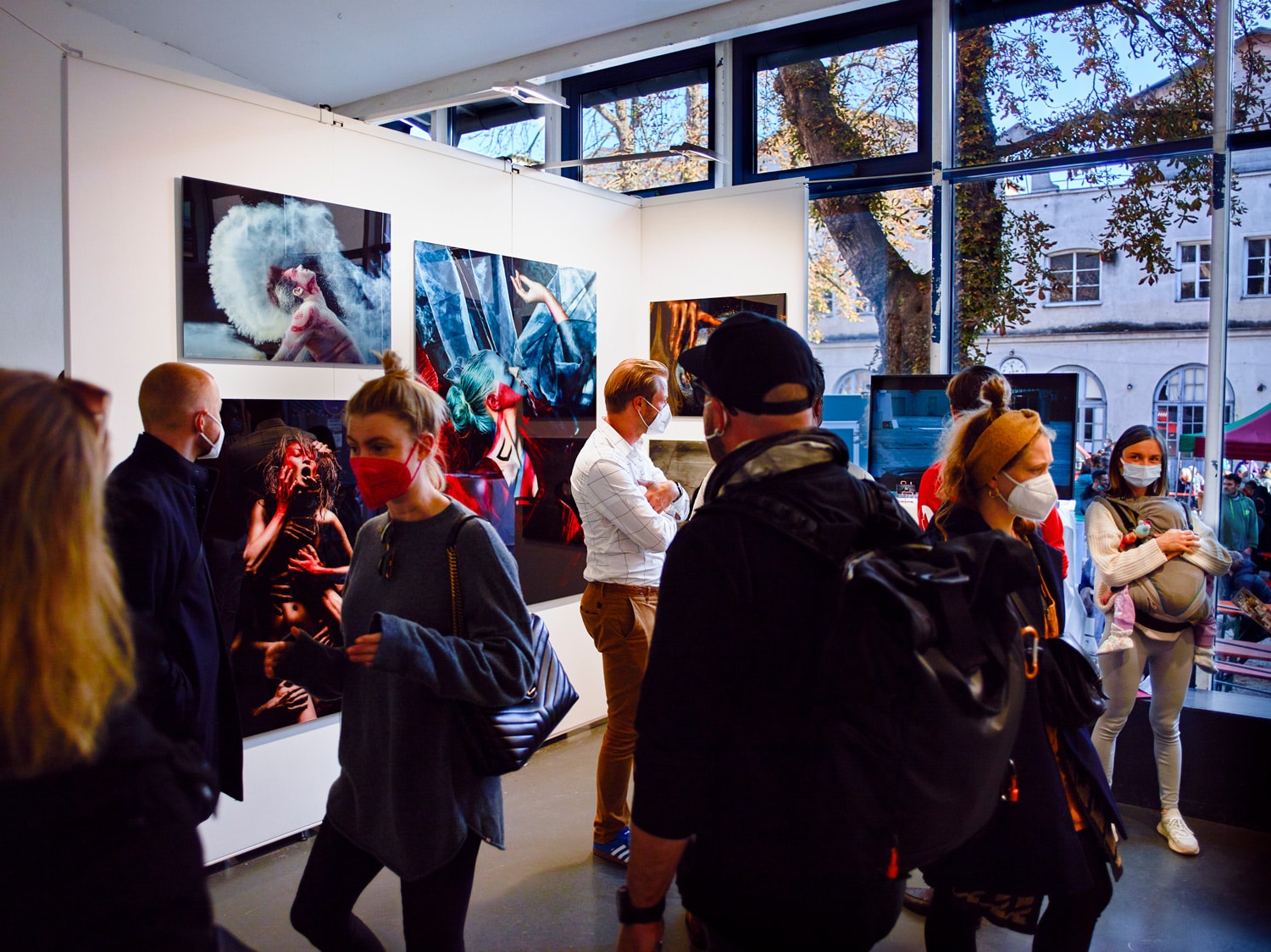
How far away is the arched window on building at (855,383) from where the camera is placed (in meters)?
5.70

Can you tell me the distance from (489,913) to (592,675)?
198 cm

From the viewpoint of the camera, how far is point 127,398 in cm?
322

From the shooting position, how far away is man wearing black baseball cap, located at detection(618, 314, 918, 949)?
4.63 feet

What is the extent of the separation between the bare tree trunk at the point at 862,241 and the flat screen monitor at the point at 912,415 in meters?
0.75

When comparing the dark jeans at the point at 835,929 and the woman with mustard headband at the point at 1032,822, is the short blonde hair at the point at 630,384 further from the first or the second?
the dark jeans at the point at 835,929

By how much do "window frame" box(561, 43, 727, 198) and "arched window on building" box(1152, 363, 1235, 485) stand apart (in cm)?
291

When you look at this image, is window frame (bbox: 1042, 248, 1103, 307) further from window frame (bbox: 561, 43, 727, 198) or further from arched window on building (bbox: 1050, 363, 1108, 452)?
window frame (bbox: 561, 43, 727, 198)

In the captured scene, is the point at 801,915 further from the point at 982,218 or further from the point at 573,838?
the point at 982,218

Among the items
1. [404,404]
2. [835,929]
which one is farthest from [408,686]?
[835,929]

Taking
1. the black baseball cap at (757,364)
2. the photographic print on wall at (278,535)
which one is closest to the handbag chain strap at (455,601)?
the black baseball cap at (757,364)

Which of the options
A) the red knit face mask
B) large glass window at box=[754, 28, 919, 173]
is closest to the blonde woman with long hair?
the red knit face mask

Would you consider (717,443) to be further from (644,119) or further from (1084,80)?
(644,119)

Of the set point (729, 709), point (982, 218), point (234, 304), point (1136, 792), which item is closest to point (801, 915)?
point (729, 709)

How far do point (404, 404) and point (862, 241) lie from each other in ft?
13.7
